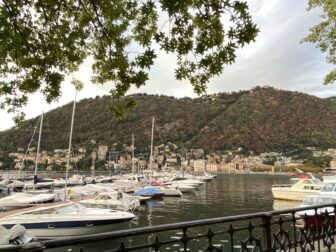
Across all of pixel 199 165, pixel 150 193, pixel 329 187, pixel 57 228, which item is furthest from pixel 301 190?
pixel 199 165

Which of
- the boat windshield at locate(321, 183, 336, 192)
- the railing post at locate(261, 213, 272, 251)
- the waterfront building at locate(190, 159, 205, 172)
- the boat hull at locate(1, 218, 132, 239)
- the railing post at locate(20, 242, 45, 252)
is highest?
the waterfront building at locate(190, 159, 205, 172)

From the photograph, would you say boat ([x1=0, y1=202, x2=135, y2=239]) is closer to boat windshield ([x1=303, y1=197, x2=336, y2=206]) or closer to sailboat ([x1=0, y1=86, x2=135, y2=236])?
sailboat ([x1=0, y1=86, x2=135, y2=236])

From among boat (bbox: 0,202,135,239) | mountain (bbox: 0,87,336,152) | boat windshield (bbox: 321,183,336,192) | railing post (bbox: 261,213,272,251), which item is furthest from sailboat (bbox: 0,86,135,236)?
mountain (bbox: 0,87,336,152)

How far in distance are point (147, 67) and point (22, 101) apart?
3.23 metres

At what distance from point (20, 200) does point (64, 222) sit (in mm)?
12531

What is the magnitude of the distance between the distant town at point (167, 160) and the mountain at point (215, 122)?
373 centimetres

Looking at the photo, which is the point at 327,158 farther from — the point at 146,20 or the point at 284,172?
the point at 146,20

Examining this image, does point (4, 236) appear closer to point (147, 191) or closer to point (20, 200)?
point (20, 200)

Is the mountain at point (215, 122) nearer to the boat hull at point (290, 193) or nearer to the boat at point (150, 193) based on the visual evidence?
the boat at point (150, 193)

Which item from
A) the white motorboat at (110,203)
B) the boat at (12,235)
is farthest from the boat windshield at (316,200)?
the boat at (12,235)

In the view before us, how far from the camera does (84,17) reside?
6277 mm

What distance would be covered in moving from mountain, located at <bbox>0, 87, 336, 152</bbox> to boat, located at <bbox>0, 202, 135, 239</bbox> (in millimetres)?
108115

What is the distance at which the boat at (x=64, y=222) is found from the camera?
17.0 metres

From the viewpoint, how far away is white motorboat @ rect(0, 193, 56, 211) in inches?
1049
